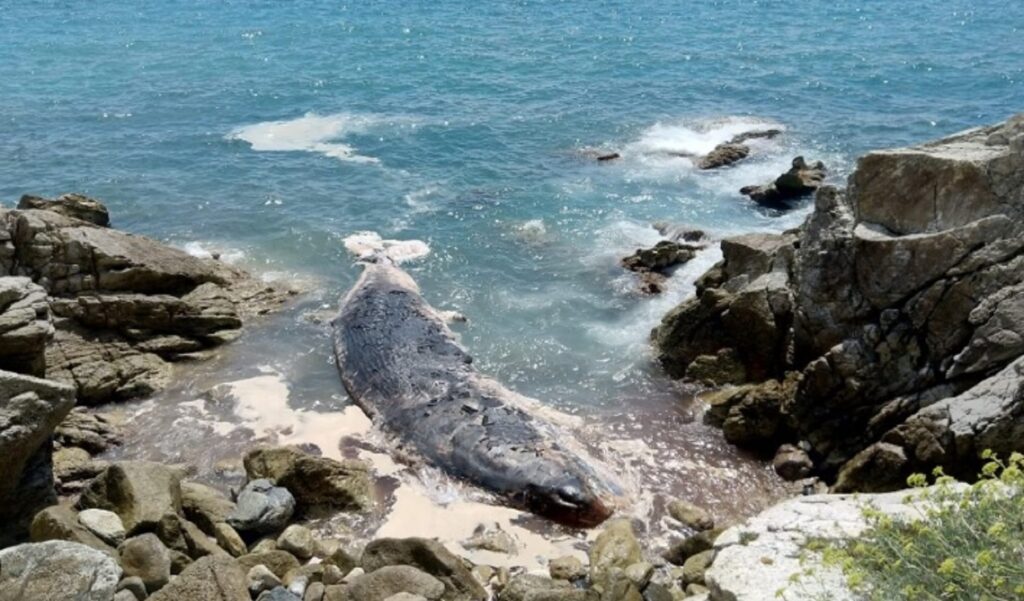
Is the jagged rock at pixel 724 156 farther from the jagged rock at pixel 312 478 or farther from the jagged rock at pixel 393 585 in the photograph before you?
the jagged rock at pixel 393 585

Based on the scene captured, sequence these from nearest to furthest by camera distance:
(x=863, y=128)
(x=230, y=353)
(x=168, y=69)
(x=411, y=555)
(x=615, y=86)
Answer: (x=411, y=555) < (x=230, y=353) < (x=863, y=128) < (x=615, y=86) < (x=168, y=69)

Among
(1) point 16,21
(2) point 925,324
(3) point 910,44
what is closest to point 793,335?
(2) point 925,324

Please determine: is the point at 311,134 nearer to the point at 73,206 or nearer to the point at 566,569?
the point at 73,206

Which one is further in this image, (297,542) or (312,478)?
(312,478)

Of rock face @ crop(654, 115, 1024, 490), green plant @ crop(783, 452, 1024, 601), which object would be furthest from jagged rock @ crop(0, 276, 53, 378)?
green plant @ crop(783, 452, 1024, 601)

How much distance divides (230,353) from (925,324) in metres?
12.2

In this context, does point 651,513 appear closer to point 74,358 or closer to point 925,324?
point 925,324

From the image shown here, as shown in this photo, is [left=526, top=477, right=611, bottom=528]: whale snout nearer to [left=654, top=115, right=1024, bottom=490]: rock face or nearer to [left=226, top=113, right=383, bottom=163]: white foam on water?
[left=654, top=115, right=1024, bottom=490]: rock face

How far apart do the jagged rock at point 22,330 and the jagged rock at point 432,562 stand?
551cm

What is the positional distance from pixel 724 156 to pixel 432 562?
20.5m

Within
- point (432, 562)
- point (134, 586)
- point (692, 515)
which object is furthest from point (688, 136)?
point (134, 586)

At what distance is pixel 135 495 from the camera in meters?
11.0

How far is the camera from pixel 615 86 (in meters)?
37.1

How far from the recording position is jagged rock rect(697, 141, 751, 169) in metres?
27.7
